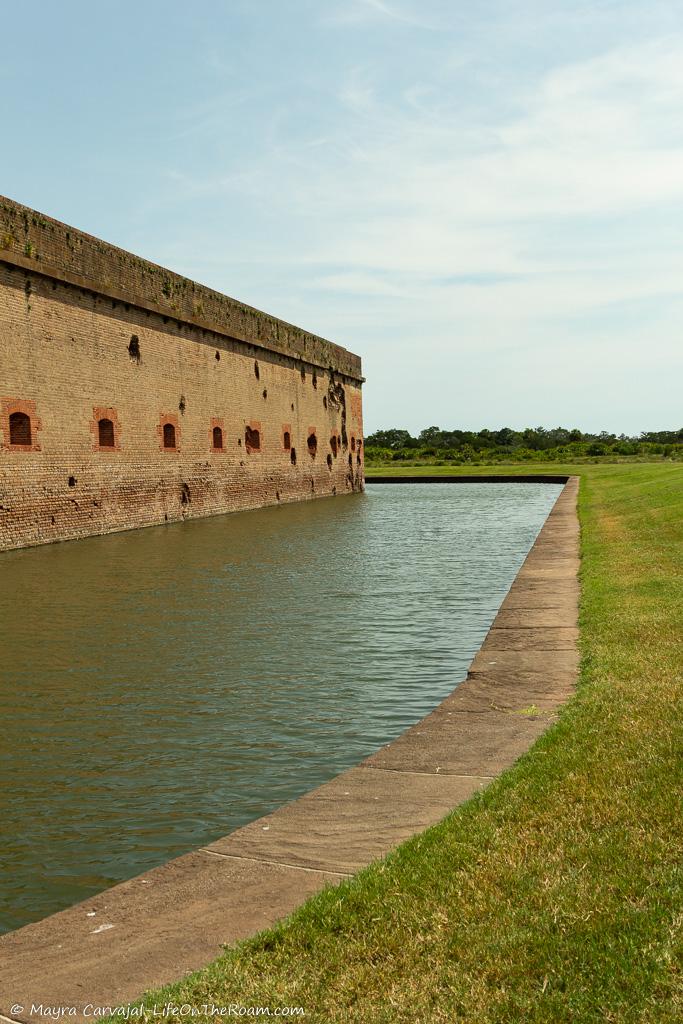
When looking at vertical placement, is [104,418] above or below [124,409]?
below

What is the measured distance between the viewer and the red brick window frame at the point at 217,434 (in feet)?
74.7

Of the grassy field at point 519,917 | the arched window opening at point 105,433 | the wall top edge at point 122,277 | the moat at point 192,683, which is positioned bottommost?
the moat at point 192,683

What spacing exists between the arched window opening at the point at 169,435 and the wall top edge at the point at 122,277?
8.13ft

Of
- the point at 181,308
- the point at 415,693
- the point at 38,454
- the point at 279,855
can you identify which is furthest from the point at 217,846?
the point at 181,308

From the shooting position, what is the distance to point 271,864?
3.10m

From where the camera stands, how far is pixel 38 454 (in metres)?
15.0

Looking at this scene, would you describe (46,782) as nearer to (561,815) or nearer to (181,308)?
(561,815)

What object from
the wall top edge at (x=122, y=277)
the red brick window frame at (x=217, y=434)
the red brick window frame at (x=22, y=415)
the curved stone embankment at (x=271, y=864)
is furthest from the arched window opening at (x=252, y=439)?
the curved stone embankment at (x=271, y=864)

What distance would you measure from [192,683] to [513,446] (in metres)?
74.5

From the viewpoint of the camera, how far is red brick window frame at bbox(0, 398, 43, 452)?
559 inches

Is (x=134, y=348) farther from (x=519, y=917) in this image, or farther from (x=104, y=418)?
(x=519, y=917)

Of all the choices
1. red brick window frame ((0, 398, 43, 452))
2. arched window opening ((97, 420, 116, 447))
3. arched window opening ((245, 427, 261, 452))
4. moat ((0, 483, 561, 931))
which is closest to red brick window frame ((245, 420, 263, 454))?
arched window opening ((245, 427, 261, 452))

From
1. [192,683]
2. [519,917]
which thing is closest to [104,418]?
[192,683]

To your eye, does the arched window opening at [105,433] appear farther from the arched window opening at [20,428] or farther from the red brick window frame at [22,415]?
the arched window opening at [20,428]
